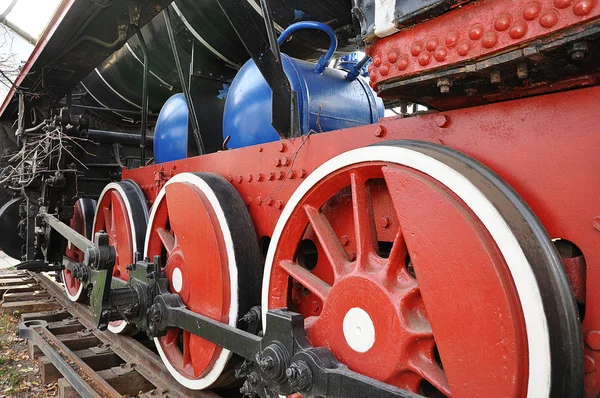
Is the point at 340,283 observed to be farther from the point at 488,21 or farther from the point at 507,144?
the point at 488,21

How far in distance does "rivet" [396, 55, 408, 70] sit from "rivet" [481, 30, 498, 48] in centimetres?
19

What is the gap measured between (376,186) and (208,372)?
1132 mm

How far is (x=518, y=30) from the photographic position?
0.78m

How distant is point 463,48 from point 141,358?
2503 mm

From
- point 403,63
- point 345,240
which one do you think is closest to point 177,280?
point 345,240

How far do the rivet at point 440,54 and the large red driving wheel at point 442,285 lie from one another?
24 cm

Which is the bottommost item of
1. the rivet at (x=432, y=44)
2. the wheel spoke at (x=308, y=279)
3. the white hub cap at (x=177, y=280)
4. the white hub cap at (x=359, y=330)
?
the white hub cap at (x=177, y=280)

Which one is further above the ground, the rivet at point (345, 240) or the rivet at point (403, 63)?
the rivet at point (403, 63)

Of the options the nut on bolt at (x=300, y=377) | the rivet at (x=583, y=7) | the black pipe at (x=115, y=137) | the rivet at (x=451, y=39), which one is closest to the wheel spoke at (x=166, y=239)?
the nut on bolt at (x=300, y=377)

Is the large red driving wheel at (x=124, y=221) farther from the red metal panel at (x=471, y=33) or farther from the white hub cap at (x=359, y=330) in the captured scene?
the red metal panel at (x=471, y=33)

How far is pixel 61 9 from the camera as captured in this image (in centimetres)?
247

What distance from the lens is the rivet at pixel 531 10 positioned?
759 mm

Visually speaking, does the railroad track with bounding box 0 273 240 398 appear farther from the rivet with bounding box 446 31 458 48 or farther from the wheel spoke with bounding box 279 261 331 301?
the rivet with bounding box 446 31 458 48

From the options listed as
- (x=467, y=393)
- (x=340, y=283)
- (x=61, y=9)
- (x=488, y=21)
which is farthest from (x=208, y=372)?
(x=61, y=9)
